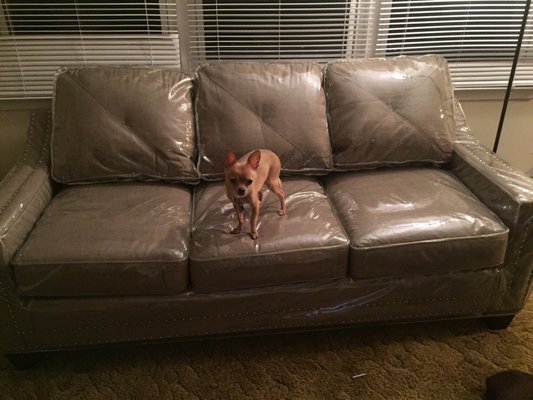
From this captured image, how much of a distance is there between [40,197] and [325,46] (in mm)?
1527

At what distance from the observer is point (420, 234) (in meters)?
1.67

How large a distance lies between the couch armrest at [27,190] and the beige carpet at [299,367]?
0.51 meters

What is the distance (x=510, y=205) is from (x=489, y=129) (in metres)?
1.09

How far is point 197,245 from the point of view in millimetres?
1631

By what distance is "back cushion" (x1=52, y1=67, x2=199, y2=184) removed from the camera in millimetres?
1939

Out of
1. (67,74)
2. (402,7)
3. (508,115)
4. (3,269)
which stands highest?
(402,7)

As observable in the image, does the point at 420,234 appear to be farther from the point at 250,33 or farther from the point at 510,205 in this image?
the point at 250,33

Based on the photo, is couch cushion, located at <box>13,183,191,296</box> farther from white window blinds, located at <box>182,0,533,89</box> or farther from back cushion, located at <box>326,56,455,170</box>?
white window blinds, located at <box>182,0,533,89</box>

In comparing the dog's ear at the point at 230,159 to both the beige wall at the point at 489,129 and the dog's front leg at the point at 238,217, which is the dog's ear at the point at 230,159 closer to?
the dog's front leg at the point at 238,217

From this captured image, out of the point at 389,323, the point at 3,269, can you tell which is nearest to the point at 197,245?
the point at 3,269

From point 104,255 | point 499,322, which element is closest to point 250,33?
point 104,255

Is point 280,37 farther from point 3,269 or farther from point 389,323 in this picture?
point 3,269

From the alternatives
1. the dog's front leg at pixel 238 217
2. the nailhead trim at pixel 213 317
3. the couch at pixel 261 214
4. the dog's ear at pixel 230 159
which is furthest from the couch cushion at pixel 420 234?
the dog's ear at pixel 230 159

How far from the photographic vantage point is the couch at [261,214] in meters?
1.60
